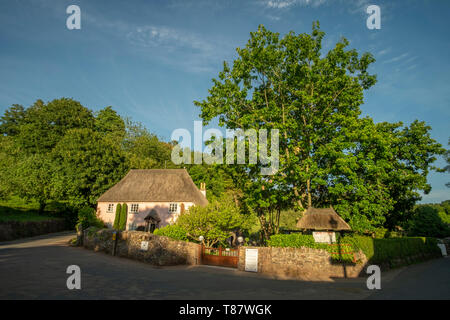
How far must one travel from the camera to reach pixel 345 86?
19812mm

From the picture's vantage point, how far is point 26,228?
1033 inches

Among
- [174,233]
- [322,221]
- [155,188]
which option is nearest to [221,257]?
[174,233]

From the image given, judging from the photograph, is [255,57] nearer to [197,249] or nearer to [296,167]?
[296,167]

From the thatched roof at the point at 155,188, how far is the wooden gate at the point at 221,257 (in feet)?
45.3

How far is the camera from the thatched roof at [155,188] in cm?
3319

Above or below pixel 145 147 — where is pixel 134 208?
below

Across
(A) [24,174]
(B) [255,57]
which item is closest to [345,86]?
(B) [255,57]

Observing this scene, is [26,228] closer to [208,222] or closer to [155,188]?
[155,188]

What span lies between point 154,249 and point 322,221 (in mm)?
12264

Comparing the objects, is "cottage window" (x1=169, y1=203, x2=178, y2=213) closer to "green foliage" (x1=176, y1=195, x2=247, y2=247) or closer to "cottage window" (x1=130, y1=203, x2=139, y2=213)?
→ "cottage window" (x1=130, y1=203, x2=139, y2=213)

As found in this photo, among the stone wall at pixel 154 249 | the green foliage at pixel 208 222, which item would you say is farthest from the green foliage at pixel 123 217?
the green foliage at pixel 208 222

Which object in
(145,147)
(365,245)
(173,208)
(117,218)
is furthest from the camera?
(145,147)

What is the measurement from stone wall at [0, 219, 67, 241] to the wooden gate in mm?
20423
